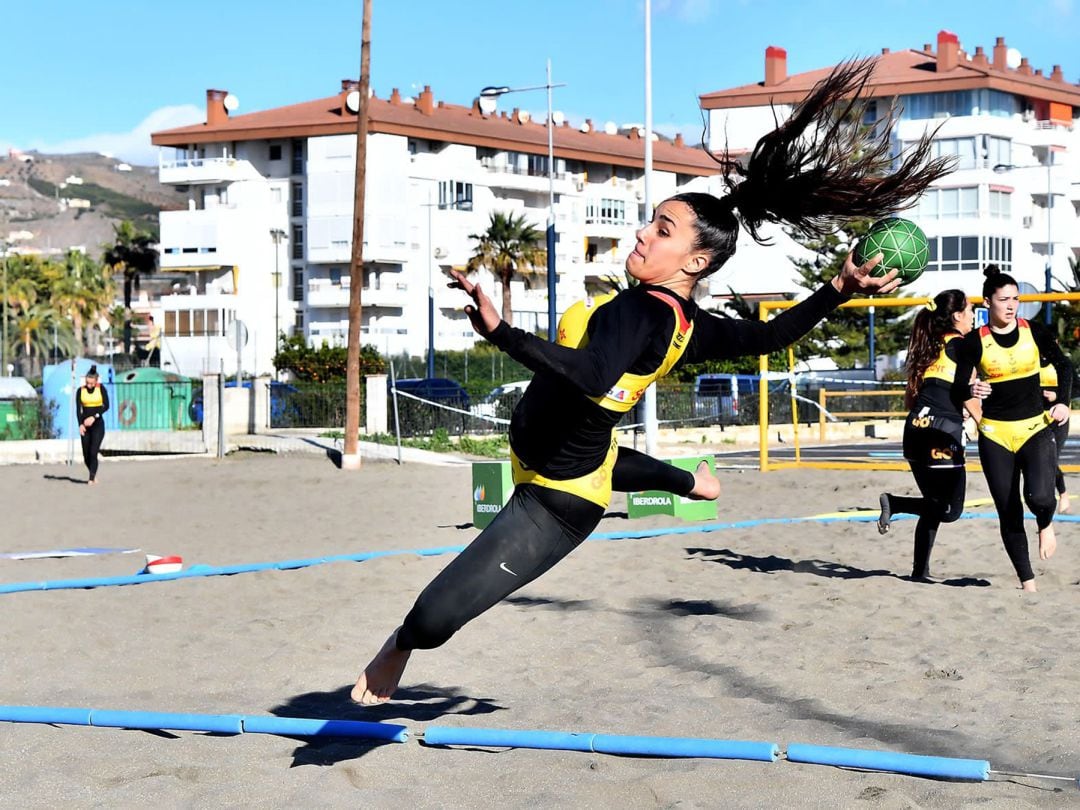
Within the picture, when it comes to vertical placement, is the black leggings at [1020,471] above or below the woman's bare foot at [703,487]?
below

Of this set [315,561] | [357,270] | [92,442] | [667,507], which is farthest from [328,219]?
[315,561]

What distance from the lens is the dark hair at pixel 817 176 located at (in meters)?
5.22

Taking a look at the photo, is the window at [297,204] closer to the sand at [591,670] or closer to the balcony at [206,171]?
the balcony at [206,171]

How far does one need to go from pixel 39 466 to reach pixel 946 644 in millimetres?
23198

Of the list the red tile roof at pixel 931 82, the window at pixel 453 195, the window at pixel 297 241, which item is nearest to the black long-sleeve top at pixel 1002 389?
the red tile roof at pixel 931 82

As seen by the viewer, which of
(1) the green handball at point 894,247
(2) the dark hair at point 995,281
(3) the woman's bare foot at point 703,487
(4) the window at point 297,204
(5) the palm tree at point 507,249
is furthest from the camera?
(4) the window at point 297,204

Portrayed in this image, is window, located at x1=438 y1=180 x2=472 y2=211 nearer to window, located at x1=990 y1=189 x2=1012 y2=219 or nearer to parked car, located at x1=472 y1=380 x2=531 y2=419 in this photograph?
window, located at x1=990 y1=189 x2=1012 y2=219

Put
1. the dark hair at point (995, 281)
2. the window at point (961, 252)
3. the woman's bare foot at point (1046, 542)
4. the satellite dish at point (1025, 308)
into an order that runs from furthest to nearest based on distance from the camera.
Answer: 1. the window at point (961, 252)
2. the satellite dish at point (1025, 308)
3. the woman's bare foot at point (1046, 542)
4. the dark hair at point (995, 281)

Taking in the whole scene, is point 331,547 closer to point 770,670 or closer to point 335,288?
point 770,670

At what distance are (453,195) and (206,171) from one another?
13.3m

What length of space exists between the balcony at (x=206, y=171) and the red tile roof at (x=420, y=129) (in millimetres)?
1386

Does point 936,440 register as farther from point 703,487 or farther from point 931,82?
point 931,82

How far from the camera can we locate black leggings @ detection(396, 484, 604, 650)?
502cm

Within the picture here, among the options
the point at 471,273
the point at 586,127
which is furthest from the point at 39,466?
the point at 586,127
